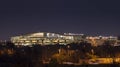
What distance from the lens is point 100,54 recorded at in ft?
148

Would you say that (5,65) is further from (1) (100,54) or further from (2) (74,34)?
(2) (74,34)

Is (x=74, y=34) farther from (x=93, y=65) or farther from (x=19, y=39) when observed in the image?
(x=93, y=65)

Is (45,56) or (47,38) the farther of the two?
(47,38)

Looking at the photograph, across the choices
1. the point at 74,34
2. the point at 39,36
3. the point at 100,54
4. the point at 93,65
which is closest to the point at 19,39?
the point at 39,36

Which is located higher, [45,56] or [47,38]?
[47,38]

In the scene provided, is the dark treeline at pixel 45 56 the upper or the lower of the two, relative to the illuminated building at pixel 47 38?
lower

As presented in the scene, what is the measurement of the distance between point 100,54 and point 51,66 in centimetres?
1545

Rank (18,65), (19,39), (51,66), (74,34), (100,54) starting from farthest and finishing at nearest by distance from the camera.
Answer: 1. (74,34)
2. (19,39)
3. (100,54)
4. (51,66)
5. (18,65)

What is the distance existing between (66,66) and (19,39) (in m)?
63.9

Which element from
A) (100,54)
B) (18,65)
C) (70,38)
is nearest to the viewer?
(18,65)

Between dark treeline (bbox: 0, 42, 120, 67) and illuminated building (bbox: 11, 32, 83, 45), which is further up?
illuminated building (bbox: 11, 32, 83, 45)

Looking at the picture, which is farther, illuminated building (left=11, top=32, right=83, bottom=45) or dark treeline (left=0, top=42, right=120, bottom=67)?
illuminated building (left=11, top=32, right=83, bottom=45)

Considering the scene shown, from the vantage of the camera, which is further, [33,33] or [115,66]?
[33,33]

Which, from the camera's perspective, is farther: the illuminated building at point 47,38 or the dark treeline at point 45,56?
the illuminated building at point 47,38
